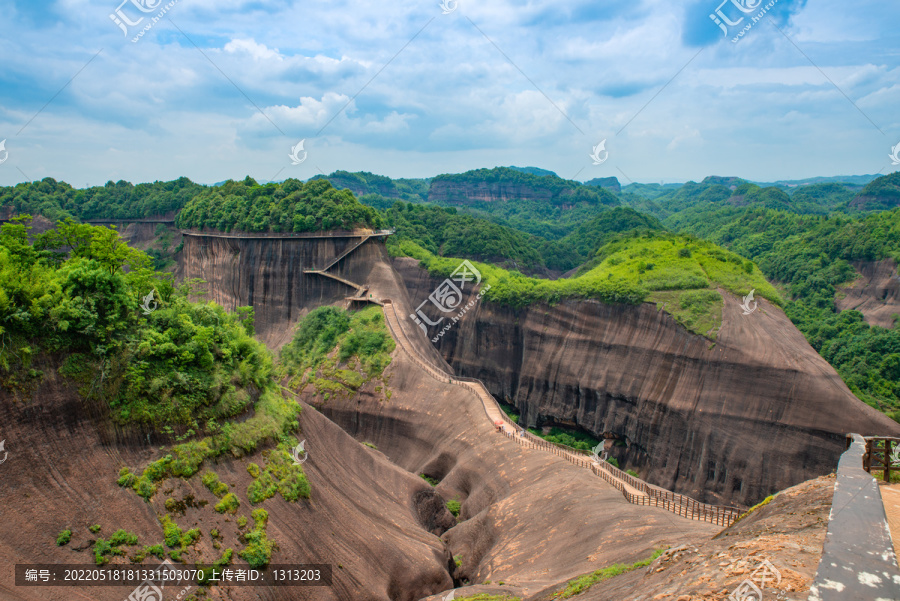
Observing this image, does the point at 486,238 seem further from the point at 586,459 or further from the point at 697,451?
the point at 586,459

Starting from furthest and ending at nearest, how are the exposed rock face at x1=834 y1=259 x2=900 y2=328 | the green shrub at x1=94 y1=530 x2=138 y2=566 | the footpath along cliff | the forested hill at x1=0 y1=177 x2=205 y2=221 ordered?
the forested hill at x1=0 y1=177 x2=205 y2=221 → the exposed rock face at x1=834 y1=259 x2=900 y2=328 → the footpath along cliff → the green shrub at x1=94 y1=530 x2=138 y2=566

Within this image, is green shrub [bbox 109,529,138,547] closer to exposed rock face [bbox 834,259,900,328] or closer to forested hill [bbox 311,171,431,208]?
exposed rock face [bbox 834,259,900,328]

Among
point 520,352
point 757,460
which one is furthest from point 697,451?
point 520,352

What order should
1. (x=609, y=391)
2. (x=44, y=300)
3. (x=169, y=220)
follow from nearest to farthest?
1. (x=44, y=300)
2. (x=609, y=391)
3. (x=169, y=220)

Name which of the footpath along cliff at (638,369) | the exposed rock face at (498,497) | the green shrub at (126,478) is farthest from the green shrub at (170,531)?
the footpath along cliff at (638,369)

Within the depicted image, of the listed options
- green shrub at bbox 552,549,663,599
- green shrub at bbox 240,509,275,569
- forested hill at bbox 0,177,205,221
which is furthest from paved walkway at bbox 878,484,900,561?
forested hill at bbox 0,177,205,221

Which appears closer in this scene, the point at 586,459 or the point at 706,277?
the point at 586,459
